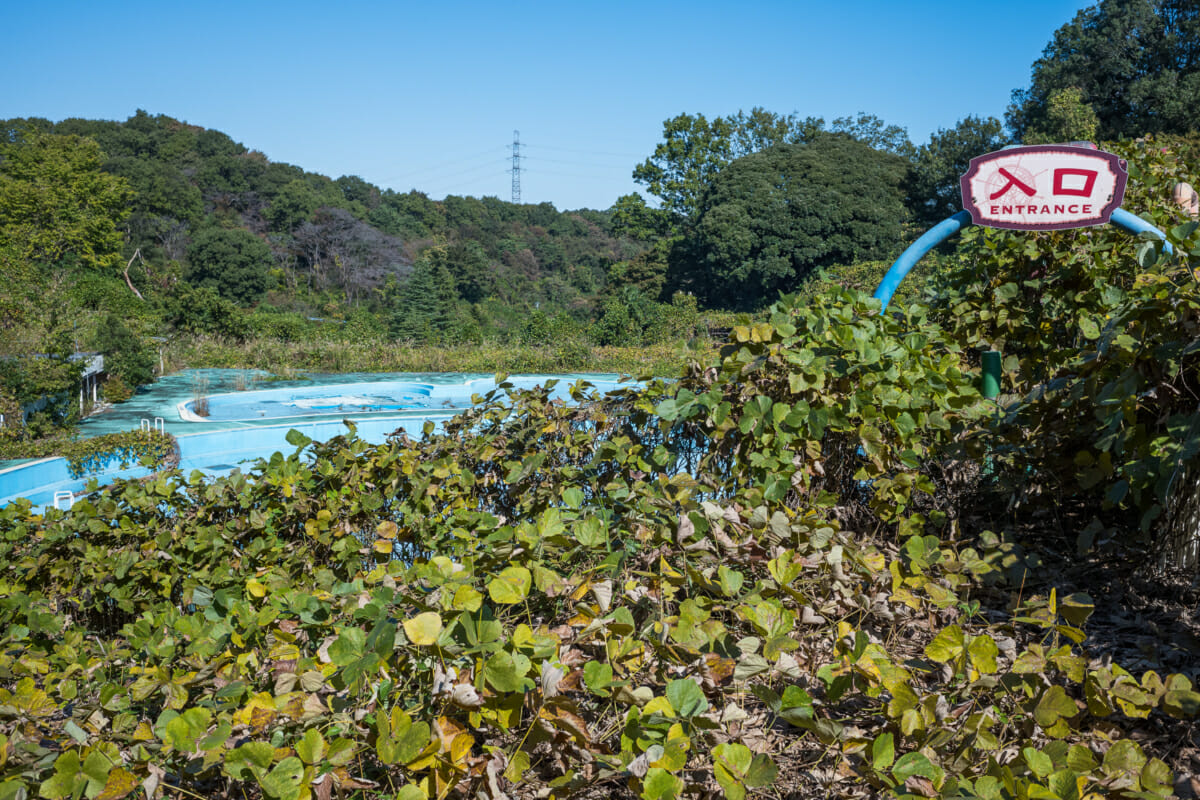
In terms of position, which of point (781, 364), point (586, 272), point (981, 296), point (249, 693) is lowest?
point (249, 693)

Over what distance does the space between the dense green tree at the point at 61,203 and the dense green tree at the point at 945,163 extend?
27378 millimetres

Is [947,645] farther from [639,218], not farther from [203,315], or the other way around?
[639,218]

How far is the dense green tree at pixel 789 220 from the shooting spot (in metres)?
23.7

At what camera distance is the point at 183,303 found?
1947 cm

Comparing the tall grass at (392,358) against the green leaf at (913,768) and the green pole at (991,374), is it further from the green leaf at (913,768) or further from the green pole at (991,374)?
the green leaf at (913,768)

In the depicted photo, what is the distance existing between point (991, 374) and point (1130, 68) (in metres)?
25.4

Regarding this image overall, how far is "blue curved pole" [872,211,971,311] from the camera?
10.2 feet

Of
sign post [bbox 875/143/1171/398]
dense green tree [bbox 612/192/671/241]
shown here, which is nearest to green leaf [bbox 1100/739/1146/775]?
sign post [bbox 875/143/1171/398]

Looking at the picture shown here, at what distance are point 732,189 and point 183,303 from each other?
53.4 feet

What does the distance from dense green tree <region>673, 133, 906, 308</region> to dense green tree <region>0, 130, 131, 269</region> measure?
20.5m

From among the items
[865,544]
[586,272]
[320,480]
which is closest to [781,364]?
[865,544]

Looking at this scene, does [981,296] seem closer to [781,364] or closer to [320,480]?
[781,364]

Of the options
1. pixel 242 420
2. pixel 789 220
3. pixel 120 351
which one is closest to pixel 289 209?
pixel 789 220

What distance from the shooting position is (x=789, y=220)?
78.0 ft
